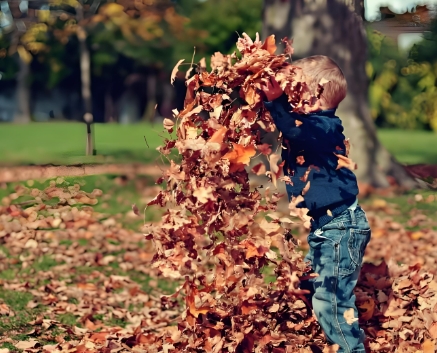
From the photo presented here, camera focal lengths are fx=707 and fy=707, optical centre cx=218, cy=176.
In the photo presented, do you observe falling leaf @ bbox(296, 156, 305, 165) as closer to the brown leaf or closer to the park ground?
the park ground

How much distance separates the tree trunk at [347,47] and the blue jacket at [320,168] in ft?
20.4

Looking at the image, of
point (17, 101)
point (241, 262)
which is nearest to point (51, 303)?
point (241, 262)

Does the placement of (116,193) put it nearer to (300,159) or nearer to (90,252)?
(90,252)

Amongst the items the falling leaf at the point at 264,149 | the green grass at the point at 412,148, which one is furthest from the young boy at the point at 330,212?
the green grass at the point at 412,148

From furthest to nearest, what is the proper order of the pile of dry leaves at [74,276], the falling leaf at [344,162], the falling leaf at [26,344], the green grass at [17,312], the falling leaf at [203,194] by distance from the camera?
the green grass at [17,312], the pile of dry leaves at [74,276], the falling leaf at [26,344], the falling leaf at [344,162], the falling leaf at [203,194]

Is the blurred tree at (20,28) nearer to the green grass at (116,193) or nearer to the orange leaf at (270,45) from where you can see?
the green grass at (116,193)

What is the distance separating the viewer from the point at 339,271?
3.43 m

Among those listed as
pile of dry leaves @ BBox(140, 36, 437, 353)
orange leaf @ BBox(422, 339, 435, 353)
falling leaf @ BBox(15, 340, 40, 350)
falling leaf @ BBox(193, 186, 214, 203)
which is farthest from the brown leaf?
orange leaf @ BBox(422, 339, 435, 353)

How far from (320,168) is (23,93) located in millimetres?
30188

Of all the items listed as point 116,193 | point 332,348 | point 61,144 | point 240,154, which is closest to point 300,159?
point 240,154

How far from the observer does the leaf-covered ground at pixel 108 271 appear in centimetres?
428

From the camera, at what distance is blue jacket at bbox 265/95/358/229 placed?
338cm

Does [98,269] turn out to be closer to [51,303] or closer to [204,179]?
[51,303]

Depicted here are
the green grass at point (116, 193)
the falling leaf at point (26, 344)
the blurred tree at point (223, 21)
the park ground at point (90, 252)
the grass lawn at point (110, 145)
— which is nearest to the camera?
the falling leaf at point (26, 344)
